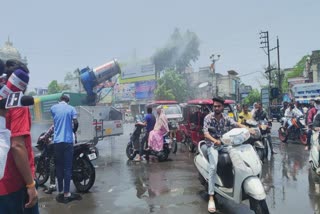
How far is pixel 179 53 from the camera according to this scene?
6094 cm

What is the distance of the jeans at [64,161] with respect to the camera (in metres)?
5.78

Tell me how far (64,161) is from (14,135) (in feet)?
11.2

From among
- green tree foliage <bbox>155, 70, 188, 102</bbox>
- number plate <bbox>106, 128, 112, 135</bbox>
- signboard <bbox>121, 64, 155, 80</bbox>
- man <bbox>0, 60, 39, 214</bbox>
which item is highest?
signboard <bbox>121, 64, 155, 80</bbox>

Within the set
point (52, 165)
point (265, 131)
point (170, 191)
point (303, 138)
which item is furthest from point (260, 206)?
point (303, 138)

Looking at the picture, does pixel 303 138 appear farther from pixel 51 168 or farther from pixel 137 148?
pixel 51 168

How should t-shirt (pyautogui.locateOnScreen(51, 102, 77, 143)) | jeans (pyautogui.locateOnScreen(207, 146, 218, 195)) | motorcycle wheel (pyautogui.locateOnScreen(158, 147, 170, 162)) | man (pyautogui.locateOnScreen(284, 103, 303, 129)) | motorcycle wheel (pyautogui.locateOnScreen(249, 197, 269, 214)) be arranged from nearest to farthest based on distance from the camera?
1. motorcycle wheel (pyautogui.locateOnScreen(249, 197, 269, 214))
2. jeans (pyautogui.locateOnScreen(207, 146, 218, 195))
3. t-shirt (pyautogui.locateOnScreen(51, 102, 77, 143))
4. motorcycle wheel (pyautogui.locateOnScreen(158, 147, 170, 162))
5. man (pyautogui.locateOnScreen(284, 103, 303, 129))

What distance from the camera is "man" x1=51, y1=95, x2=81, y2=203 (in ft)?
19.0

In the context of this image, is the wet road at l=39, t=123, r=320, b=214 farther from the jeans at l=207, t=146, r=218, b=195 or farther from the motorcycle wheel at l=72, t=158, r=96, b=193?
the jeans at l=207, t=146, r=218, b=195

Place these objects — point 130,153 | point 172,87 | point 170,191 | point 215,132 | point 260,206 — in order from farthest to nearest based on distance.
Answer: point 172,87 → point 130,153 → point 170,191 → point 215,132 → point 260,206

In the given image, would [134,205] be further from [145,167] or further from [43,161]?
[145,167]

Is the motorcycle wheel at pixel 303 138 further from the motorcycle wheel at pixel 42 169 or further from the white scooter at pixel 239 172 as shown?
the motorcycle wheel at pixel 42 169

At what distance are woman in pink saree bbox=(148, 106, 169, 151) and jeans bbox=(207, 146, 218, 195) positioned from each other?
15.7ft

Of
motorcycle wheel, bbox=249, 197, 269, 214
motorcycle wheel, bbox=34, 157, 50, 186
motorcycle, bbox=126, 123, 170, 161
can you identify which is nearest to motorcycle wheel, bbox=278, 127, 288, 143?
motorcycle, bbox=126, 123, 170, 161

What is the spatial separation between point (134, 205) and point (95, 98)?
996cm
